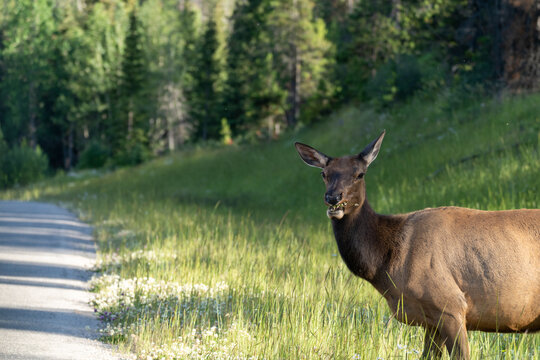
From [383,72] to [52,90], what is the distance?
1884 inches

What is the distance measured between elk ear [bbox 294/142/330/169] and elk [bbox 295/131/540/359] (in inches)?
9.9

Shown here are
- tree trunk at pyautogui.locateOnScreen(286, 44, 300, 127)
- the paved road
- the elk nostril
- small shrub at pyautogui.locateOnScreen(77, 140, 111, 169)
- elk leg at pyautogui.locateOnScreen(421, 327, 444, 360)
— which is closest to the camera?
elk leg at pyautogui.locateOnScreen(421, 327, 444, 360)

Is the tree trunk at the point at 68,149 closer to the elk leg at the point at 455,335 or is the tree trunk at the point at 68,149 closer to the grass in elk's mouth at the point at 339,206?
the grass in elk's mouth at the point at 339,206

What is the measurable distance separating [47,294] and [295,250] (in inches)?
129

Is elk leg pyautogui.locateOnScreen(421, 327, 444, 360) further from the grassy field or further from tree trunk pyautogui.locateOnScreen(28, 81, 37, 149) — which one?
tree trunk pyautogui.locateOnScreen(28, 81, 37, 149)

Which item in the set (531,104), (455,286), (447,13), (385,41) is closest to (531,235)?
(455,286)

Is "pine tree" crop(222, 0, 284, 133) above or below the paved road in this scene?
above

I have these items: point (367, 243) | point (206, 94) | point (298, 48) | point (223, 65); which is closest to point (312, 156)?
point (367, 243)

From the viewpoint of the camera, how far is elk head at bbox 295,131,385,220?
5.06 m

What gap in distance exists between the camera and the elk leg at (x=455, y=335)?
14.9 feet

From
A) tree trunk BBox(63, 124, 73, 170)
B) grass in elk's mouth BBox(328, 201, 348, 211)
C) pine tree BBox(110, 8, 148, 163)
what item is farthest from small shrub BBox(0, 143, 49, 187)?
grass in elk's mouth BBox(328, 201, 348, 211)

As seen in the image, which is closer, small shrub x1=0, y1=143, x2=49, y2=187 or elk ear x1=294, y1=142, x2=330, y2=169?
elk ear x1=294, y1=142, x2=330, y2=169

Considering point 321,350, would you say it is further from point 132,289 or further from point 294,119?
point 294,119

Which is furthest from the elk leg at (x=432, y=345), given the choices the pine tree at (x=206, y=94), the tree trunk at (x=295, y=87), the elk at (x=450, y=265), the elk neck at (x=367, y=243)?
the pine tree at (x=206, y=94)
